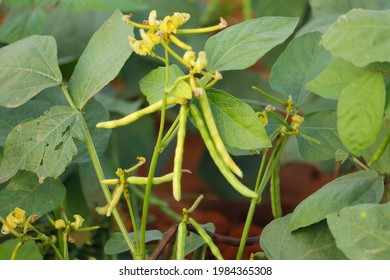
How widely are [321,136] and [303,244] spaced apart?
0.12 meters

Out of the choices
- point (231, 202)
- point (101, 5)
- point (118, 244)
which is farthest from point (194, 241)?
point (231, 202)

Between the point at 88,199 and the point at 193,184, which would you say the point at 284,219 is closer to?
the point at 88,199

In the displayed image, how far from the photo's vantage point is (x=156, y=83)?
2.23 ft

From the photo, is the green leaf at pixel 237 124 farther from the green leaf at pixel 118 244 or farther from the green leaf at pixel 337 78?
the green leaf at pixel 118 244

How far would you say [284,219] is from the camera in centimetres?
72

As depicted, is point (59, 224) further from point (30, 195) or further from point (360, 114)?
point (360, 114)

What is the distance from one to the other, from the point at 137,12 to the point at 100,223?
0.38 metres

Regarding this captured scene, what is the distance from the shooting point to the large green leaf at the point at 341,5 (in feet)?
3.40

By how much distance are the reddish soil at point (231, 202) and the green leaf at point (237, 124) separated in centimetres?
52

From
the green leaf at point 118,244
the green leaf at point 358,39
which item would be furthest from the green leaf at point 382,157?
the green leaf at point 118,244

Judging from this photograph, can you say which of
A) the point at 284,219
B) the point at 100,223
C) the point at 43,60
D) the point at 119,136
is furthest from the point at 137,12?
the point at 284,219

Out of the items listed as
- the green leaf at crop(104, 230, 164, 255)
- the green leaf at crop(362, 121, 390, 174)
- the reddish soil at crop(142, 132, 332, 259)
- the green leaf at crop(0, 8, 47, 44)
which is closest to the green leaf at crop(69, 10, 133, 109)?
the green leaf at crop(104, 230, 164, 255)

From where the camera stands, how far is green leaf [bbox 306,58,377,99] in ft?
2.09

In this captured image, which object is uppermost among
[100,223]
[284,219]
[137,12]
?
[137,12]
